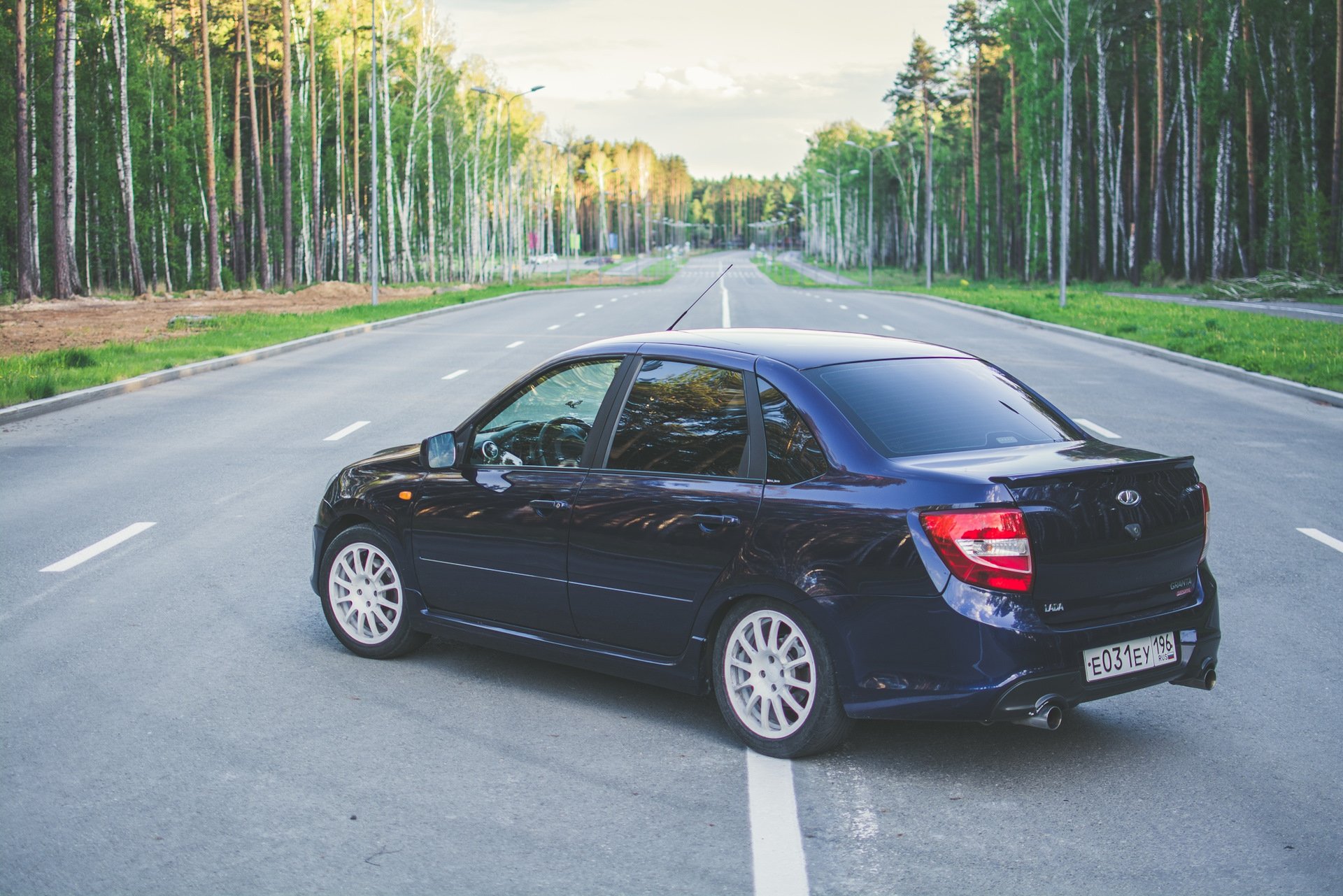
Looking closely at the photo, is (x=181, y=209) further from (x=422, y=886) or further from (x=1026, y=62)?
(x=422, y=886)

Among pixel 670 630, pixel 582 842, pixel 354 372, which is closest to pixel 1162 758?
pixel 670 630

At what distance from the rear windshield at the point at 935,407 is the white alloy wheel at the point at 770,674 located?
29.9 inches

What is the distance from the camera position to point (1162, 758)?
5.00m

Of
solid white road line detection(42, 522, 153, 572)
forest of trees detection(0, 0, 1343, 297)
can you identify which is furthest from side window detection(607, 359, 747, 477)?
forest of trees detection(0, 0, 1343, 297)

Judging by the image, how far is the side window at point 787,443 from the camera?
4996 millimetres

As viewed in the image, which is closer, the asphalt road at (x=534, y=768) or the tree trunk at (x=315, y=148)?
the asphalt road at (x=534, y=768)

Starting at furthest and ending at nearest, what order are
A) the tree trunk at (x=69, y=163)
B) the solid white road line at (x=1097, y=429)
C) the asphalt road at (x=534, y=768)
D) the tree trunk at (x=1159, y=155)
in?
Answer: the tree trunk at (x=1159, y=155)
the tree trunk at (x=69, y=163)
the solid white road line at (x=1097, y=429)
the asphalt road at (x=534, y=768)

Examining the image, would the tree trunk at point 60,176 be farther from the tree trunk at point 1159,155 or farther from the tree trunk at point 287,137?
the tree trunk at point 1159,155

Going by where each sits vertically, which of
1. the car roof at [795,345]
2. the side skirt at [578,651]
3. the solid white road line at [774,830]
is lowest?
the solid white road line at [774,830]

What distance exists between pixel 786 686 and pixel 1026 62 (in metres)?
75.6

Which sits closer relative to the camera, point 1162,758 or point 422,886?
point 422,886

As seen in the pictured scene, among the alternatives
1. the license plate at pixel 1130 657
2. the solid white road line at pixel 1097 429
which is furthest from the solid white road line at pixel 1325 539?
the license plate at pixel 1130 657

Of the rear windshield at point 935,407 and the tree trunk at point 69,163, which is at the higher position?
the tree trunk at point 69,163

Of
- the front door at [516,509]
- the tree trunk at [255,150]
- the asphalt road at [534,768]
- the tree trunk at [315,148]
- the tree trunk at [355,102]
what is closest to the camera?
the asphalt road at [534,768]
